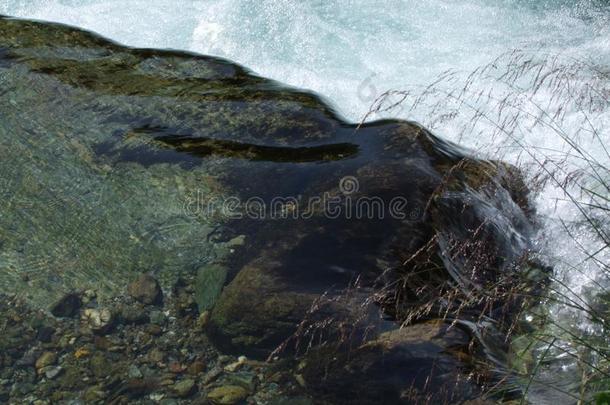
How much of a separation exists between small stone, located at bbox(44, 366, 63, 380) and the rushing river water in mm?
2735

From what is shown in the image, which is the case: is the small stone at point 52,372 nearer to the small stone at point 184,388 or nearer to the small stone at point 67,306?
the small stone at point 67,306

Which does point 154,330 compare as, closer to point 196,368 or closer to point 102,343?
point 102,343

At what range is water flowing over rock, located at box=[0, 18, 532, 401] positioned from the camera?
3111mm

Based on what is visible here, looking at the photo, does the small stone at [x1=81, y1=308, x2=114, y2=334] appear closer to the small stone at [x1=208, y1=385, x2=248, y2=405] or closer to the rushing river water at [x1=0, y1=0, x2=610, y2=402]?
the small stone at [x1=208, y1=385, x2=248, y2=405]

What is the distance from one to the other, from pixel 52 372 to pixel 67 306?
41 cm

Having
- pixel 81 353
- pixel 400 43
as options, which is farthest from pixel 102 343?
pixel 400 43

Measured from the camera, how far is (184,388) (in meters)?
3.07

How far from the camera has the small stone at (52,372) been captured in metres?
3.17

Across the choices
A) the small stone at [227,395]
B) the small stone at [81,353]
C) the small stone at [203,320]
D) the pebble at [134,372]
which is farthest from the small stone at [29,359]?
the small stone at [227,395]

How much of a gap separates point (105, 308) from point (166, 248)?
0.44 meters

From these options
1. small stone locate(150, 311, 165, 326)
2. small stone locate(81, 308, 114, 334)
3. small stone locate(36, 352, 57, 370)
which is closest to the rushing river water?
small stone locate(150, 311, 165, 326)

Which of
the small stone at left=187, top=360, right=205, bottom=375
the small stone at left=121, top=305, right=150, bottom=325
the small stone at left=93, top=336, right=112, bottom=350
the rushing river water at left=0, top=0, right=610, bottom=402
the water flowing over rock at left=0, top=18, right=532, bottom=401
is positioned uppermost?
the rushing river water at left=0, top=0, right=610, bottom=402

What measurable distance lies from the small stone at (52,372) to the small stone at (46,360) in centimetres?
3

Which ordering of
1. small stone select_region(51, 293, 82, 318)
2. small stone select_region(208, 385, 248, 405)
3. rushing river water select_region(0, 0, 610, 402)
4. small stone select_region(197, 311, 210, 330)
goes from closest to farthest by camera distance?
small stone select_region(208, 385, 248, 405) → small stone select_region(197, 311, 210, 330) → small stone select_region(51, 293, 82, 318) → rushing river water select_region(0, 0, 610, 402)
